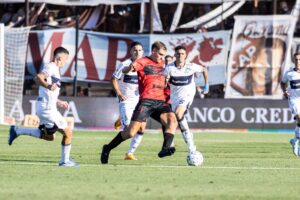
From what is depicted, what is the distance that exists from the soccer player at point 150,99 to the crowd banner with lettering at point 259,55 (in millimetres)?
18261

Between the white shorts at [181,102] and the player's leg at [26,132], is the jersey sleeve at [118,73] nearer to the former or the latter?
the white shorts at [181,102]

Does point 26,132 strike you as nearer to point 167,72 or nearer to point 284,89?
point 167,72

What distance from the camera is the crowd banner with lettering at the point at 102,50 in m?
36.8

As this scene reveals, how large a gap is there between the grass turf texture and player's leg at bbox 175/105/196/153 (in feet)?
1.48

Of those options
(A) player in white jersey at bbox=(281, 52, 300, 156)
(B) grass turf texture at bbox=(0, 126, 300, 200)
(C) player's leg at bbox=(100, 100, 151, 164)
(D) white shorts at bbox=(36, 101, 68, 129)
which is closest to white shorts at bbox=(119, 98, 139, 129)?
(B) grass turf texture at bbox=(0, 126, 300, 200)

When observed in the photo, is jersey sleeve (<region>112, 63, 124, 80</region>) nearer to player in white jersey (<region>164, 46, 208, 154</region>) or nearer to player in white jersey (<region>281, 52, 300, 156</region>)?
player in white jersey (<region>164, 46, 208, 154</region>)

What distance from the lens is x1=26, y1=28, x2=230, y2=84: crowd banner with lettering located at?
36.8m

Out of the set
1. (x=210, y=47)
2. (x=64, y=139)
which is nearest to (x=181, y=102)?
(x=64, y=139)

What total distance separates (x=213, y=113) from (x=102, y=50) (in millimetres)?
4632

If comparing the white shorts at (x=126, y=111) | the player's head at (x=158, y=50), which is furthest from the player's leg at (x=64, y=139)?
the white shorts at (x=126, y=111)

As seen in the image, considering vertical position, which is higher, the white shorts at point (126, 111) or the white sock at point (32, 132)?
Result: the white sock at point (32, 132)

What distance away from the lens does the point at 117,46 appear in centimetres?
3731

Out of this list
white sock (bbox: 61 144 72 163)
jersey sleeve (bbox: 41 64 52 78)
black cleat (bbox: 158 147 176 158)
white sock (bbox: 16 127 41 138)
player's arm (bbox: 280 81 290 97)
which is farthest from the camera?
player's arm (bbox: 280 81 290 97)

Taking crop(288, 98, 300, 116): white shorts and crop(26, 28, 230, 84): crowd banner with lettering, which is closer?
crop(288, 98, 300, 116): white shorts
